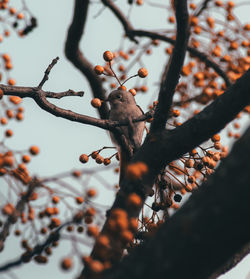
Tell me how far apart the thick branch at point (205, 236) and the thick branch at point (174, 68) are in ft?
3.35

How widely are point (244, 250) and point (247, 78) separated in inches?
47.8

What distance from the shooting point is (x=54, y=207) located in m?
2.40

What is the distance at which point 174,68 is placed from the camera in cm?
238

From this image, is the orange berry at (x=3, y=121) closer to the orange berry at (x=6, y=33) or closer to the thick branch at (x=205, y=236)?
the orange berry at (x=6, y=33)

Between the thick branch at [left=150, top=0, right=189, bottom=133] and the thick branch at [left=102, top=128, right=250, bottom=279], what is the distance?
3.35ft

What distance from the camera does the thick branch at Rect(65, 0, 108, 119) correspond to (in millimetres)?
4363

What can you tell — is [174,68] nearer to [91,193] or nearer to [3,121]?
[91,193]

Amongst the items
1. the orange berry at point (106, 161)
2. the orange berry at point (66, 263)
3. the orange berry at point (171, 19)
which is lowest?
the orange berry at point (106, 161)

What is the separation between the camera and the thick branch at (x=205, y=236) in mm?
1398

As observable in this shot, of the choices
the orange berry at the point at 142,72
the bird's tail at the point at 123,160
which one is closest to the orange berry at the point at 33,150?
the bird's tail at the point at 123,160

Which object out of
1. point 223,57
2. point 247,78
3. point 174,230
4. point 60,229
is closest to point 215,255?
point 174,230

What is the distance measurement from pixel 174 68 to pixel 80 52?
9.22ft

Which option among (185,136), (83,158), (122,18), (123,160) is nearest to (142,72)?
(123,160)

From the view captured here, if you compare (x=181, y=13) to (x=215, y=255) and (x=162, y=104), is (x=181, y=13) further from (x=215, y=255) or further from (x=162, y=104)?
(x=215, y=255)
